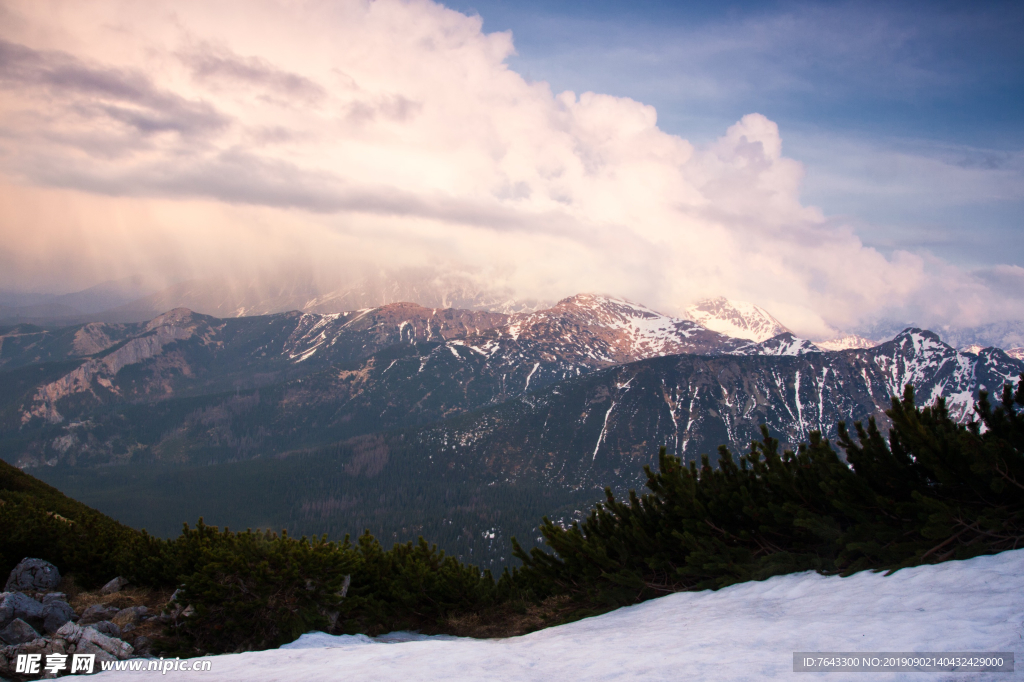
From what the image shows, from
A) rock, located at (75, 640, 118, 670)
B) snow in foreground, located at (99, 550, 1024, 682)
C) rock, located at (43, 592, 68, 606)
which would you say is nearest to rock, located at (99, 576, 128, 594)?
rock, located at (43, 592, 68, 606)

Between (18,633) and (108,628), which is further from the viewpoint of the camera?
(108,628)

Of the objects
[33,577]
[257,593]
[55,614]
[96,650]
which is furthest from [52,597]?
[257,593]

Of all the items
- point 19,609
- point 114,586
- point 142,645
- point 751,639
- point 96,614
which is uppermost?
point 751,639

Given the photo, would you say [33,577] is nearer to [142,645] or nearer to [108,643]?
[142,645]

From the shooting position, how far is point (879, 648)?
13172mm

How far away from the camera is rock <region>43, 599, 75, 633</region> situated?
2238 cm

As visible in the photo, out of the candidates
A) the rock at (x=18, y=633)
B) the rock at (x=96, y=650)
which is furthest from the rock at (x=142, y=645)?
the rock at (x=18, y=633)

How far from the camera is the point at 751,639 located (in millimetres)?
15641

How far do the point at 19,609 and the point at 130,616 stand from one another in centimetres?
409

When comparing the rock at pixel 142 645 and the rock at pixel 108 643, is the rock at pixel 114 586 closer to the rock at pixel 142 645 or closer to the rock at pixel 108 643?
the rock at pixel 142 645

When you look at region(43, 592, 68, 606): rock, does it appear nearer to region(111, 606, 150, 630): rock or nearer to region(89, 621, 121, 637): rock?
region(111, 606, 150, 630): rock

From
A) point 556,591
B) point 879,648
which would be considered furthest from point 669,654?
point 556,591

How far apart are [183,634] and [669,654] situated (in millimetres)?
21597

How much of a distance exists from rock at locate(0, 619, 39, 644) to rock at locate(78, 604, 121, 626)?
2688mm
